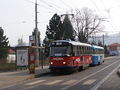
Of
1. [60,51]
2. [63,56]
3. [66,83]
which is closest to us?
[66,83]

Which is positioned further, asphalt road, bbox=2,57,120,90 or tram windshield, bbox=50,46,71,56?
tram windshield, bbox=50,46,71,56

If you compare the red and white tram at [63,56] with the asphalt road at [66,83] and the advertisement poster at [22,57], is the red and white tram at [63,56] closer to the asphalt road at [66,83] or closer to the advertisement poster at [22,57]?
→ the asphalt road at [66,83]

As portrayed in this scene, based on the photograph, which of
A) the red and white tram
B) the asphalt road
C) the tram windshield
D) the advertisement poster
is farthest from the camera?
the advertisement poster

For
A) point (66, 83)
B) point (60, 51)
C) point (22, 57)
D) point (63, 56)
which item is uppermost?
point (60, 51)

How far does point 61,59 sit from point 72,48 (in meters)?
1.59

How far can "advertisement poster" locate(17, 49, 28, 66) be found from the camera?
109 ft

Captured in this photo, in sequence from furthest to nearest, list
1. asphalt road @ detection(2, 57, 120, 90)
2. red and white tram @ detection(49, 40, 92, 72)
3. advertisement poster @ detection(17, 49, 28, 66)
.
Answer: advertisement poster @ detection(17, 49, 28, 66) < red and white tram @ detection(49, 40, 92, 72) < asphalt road @ detection(2, 57, 120, 90)

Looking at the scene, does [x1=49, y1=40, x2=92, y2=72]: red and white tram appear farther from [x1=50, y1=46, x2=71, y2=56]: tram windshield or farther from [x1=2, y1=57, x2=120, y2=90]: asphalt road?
[x1=2, y1=57, x2=120, y2=90]: asphalt road

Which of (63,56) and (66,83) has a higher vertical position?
(63,56)

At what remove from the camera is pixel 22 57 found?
33312 mm

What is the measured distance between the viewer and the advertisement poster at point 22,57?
3325 cm

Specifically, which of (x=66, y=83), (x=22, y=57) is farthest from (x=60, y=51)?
(x=66, y=83)

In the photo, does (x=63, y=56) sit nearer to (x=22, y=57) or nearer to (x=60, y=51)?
(x=60, y=51)

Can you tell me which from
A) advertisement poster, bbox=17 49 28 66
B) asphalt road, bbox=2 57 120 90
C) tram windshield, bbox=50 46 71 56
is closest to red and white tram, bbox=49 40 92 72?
tram windshield, bbox=50 46 71 56
